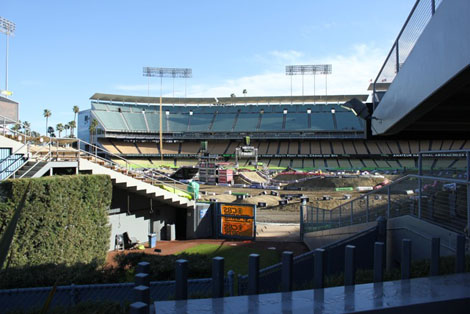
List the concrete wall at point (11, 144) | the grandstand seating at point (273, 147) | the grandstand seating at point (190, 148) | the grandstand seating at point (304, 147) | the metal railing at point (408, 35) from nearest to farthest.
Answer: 1. the metal railing at point (408, 35)
2. the concrete wall at point (11, 144)
3. the grandstand seating at point (304, 147)
4. the grandstand seating at point (273, 147)
5. the grandstand seating at point (190, 148)

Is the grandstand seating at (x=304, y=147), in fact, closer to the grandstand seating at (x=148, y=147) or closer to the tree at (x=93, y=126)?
the grandstand seating at (x=148, y=147)

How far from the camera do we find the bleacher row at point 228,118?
284ft

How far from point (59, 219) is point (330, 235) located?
401 inches

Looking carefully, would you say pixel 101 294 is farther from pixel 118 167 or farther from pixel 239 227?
pixel 239 227

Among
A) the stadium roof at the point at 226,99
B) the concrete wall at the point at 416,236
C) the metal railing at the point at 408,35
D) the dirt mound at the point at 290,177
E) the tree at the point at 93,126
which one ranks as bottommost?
the dirt mound at the point at 290,177

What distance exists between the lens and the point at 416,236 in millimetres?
7922

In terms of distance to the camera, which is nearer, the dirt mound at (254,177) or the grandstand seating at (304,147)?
the dirt mound at (254,177)

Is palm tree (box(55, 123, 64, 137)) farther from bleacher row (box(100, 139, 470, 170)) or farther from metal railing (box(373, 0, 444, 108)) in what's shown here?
metal railing (box(373, 0, 444, 108))

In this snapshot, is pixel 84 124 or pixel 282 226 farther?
pixel 84 124

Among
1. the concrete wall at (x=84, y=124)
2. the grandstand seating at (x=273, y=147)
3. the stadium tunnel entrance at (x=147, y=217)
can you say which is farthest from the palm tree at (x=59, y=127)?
the stadium tunnel entrance at (x=147, y=217)

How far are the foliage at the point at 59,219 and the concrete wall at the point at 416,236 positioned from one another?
10748mm

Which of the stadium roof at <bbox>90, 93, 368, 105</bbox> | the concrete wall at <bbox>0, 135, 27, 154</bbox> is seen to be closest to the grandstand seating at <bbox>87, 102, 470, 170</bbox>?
the stadium roof at <bbox>90, 93, 368, 105</bbox>

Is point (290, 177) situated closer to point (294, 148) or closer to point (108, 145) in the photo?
point (294, 148)

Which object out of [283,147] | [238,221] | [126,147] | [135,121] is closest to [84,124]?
[135,121]
